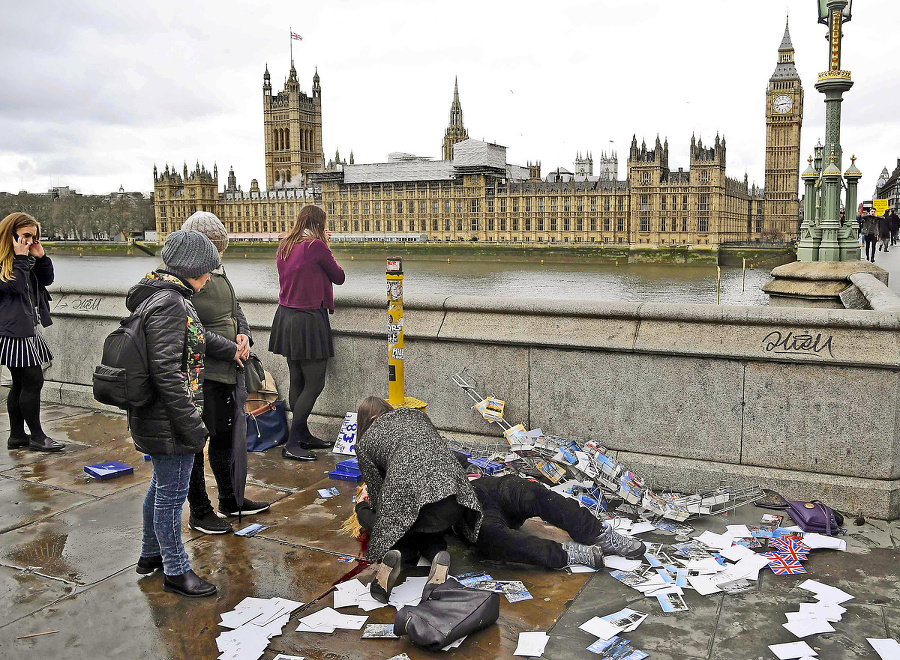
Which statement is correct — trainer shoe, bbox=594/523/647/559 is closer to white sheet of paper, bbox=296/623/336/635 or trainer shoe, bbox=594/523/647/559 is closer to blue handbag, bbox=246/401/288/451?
white sheet of paper, bbox=296/623/336/635

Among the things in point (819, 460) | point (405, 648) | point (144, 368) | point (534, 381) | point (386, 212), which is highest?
point (386, 212)

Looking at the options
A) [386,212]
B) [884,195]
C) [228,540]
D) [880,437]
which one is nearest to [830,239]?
[880,437]

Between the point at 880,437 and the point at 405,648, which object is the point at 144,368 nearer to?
the point at 405,648

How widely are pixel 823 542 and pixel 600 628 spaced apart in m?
1.55

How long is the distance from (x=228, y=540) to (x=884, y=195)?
122074mm

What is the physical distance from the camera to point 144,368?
3.23m

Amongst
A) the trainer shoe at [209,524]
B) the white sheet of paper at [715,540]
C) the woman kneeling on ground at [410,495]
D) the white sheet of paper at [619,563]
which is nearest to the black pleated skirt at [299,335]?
the trainer shoe at [209,524]

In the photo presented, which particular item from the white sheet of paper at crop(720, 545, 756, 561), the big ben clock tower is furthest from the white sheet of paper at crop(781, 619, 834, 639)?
the big ben clock tower

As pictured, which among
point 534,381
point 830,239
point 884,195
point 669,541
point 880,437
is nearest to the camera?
point 669,541

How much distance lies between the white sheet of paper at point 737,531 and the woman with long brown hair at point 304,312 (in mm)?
2977

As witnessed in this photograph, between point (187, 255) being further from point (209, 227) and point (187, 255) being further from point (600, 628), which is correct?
point (600, 628)

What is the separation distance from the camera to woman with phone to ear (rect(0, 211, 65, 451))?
5.64 meters

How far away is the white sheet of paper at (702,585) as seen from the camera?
11.5 ft

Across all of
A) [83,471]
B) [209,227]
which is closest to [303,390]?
[83,471]
